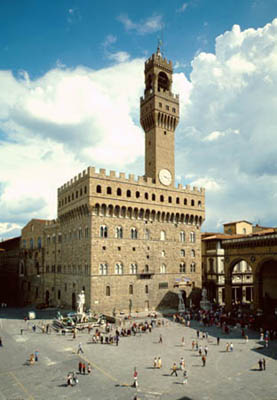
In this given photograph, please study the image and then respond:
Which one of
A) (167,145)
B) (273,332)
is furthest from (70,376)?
(167,145)

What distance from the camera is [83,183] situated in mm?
44219

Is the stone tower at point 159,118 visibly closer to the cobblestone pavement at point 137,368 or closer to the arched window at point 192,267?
the arched window at point 192,267

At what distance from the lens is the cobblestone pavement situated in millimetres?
19312

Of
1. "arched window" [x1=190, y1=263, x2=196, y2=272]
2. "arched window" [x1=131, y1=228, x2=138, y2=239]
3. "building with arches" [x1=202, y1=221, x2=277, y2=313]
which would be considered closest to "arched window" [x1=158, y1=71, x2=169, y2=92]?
"arched window" [x1=131, y1=228, x2=138, y2=239]

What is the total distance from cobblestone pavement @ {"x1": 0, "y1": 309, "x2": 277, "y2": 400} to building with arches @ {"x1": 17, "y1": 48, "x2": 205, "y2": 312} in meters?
11.3

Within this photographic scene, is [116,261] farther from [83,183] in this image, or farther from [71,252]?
[83,183]

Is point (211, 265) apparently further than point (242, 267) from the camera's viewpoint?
Yes

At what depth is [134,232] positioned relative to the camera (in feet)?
151

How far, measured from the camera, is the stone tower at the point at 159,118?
165 feet

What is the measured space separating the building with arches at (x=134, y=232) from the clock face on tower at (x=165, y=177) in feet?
0.53

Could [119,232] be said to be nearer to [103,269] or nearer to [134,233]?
[134,233]

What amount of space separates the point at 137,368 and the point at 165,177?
3160cm

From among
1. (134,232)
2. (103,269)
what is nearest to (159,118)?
(134,232)

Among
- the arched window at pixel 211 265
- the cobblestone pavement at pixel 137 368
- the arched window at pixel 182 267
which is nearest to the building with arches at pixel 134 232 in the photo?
the arched window at pixel 182 267
